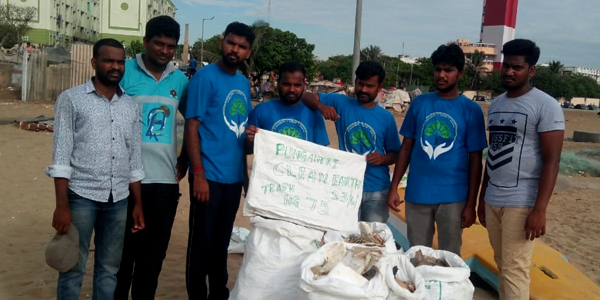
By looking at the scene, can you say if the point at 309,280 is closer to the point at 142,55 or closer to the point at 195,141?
the point at 195,141

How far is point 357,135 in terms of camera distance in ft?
11.9

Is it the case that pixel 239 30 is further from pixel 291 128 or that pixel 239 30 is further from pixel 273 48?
pixel 273 48

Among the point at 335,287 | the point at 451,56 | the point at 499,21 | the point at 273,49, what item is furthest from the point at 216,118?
the point at 499,21

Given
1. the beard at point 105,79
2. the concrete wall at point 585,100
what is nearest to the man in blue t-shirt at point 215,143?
the beard at point 105,79

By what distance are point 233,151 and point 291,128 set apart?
42 cm

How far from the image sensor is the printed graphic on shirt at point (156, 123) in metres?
3.33

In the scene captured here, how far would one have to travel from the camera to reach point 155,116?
334 centimetres

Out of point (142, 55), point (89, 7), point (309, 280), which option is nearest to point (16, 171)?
point (142, 55)

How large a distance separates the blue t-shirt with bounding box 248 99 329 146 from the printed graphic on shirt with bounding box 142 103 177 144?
1.83 ft

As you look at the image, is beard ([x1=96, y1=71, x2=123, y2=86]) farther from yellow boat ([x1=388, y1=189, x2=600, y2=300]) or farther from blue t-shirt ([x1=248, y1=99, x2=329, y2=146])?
yellow boat ([x1=388, y1=189, x2=600, y2=300])

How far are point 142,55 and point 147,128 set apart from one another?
1.69 ft

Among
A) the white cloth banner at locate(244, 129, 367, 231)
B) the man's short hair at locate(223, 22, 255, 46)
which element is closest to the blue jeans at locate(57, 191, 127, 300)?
the white cloth banner at locate(244, 129, 367, 231)

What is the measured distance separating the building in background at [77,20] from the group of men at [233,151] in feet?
161

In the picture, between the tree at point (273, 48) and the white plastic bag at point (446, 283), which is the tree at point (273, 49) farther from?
the white plastic bag at point (446, 283)
